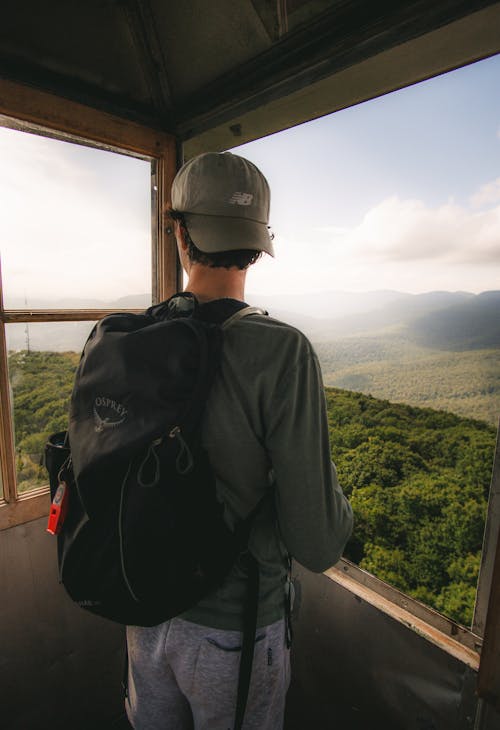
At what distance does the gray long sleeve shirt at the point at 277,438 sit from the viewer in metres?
0.78

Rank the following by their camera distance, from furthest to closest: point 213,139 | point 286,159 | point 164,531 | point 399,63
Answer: point 286,159
point 213,139
point 399,63
point 164,531

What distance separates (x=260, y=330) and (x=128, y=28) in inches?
53.1

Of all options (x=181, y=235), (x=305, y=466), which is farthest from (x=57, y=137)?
(x=305, y=466)

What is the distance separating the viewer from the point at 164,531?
0.70 m

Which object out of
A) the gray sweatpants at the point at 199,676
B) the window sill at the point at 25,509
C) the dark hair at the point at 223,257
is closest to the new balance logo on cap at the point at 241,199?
the dark hair at the point at 223,257

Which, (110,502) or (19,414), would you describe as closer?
(110,502)

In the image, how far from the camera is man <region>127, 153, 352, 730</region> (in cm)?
79

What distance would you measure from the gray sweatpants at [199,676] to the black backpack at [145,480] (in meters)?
0.16

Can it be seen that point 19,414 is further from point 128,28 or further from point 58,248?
point 128,28

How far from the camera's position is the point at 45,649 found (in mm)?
1588

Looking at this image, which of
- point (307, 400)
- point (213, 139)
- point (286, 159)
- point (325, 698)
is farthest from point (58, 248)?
point (325, 698)

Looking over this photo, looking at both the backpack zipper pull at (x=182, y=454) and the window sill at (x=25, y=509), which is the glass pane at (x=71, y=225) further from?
the backpack zipper pull at (x=182, y=454)

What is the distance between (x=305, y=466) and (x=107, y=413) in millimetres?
411

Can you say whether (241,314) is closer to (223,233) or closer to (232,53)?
(223,233)
